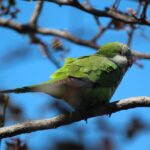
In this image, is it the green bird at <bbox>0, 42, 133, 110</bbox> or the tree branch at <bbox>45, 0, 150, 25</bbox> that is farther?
the tree branch at <bbox>45, 0, 150, 25</bbox>

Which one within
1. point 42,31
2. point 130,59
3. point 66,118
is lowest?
point 66,118

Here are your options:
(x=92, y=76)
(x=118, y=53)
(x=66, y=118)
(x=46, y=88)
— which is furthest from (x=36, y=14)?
(x=66, y=118)

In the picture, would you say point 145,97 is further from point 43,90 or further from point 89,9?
point 89,9

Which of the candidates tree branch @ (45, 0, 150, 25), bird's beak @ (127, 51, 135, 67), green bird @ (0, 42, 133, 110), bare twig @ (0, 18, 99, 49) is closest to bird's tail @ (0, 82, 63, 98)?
green bird @ (0, 42, 133, 110)

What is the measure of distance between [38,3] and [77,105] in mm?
3055

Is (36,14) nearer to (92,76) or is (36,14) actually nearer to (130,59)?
(130,59)

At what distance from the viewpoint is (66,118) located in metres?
3.43

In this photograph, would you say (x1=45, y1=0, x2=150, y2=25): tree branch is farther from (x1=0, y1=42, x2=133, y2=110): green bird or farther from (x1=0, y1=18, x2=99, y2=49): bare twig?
(x1=0, y1=18, x2=99, y2=49): bare twig

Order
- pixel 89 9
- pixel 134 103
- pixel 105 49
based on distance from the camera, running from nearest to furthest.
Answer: pixel 134 103
pixel 105 49
pixel 89 9

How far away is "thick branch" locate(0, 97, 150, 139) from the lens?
3.17 meters

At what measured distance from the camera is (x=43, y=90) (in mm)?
3559

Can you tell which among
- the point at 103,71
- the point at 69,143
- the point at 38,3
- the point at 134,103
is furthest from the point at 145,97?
the point at 38,3

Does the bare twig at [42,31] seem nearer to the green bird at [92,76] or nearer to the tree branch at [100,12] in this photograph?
the tree branch at [100,12]

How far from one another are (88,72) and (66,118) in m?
0.78
